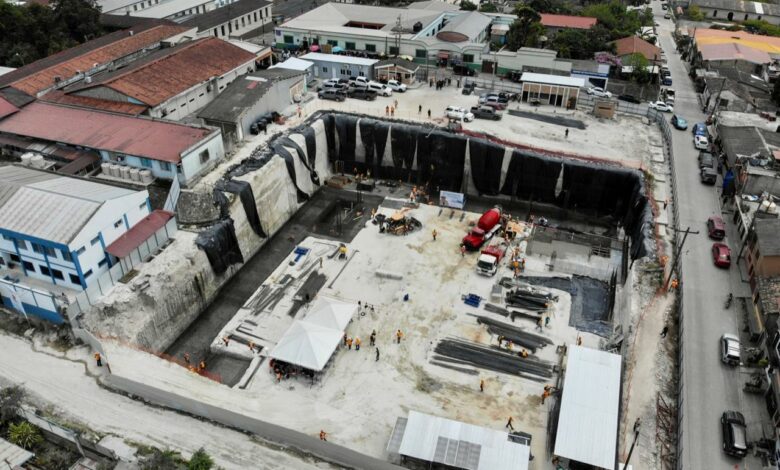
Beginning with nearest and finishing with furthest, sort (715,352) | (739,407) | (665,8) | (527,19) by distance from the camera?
(739,407) < (715,352) < (527,19) < (665,8)

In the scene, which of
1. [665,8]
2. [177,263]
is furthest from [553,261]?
[665,8]

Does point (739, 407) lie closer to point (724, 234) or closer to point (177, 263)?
Answer: point (724, 234)

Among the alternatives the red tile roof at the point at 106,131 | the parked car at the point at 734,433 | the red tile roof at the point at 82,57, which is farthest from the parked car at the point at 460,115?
the red tile roof at the point at 82,57

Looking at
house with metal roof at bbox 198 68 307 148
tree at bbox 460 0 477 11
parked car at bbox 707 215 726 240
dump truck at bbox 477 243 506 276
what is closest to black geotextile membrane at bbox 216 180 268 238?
house with metal roof at bbox 198 68 307 148

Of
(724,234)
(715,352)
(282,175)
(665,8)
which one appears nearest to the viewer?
(715,352)

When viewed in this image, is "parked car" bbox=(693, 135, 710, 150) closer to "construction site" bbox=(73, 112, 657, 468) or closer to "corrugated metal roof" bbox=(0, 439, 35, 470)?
"construction site" bbox=(73, 112, 657, 468)

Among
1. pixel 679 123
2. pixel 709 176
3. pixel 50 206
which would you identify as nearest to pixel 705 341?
pixel 709 176

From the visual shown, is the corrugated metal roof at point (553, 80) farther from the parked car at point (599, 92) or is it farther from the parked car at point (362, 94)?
the parked car at point (362, 94)
